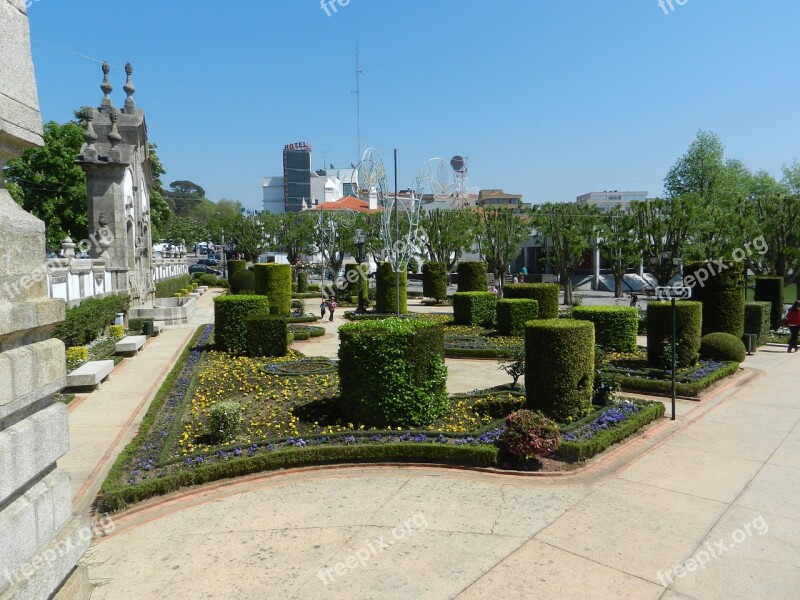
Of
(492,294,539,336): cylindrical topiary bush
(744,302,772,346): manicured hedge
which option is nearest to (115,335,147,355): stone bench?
(492,294,539,336): cylindrical topiary bush

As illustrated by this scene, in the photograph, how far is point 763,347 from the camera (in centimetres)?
1808

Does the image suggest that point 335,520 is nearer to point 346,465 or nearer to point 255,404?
point 346,465

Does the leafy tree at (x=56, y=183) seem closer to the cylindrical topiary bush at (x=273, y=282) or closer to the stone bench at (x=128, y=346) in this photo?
the cylindrical topiary bush at (x=273, y=282)

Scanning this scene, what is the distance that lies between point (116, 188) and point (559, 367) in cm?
2010

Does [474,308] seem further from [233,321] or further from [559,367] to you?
[559,367]

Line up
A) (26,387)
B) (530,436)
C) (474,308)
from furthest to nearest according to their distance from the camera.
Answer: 1. (474,308)
2. (530,436)
3. (26,387)

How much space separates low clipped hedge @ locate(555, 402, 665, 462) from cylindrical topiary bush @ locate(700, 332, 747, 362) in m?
5.39

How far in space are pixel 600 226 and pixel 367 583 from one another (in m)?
29.7

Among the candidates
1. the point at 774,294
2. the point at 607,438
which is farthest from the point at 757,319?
the point at 607,438

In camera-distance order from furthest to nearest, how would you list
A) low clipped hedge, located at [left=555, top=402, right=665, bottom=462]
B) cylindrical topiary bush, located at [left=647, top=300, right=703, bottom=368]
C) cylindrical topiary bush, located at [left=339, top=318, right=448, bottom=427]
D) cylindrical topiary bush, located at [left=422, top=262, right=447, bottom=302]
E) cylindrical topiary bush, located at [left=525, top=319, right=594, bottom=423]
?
cylindrical topiary bush, located at [left=422, top=262, right=447, bottom=302] → cylindrical topiary bush, located at [left=647, top=300, right=703, bottom=368] → cylindrical topiary bush, located at [left=525, top=319, right=594, bottom=423] → cylindrical topiary bush, located at [left=339, top=318, right=448, bottom=427] → low clipped hedge, located at [left=555, top=402, right=665, bottom=462]

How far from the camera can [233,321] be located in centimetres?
1577

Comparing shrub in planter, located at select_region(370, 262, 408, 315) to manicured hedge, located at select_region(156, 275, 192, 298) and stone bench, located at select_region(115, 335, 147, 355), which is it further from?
manicured hedge, located at select_region(156, 275, 192, 298)

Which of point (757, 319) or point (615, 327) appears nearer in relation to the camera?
point (615, 327)

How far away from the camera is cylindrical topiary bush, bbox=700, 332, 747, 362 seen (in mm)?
14258
